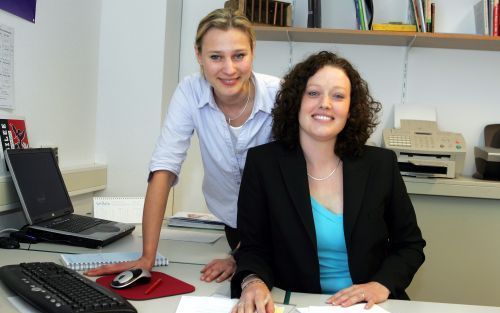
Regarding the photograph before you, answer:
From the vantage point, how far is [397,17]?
308 cm

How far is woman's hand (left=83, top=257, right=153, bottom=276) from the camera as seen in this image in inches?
54.9

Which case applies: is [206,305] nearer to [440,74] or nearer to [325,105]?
[325,105]

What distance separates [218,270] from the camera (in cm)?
147

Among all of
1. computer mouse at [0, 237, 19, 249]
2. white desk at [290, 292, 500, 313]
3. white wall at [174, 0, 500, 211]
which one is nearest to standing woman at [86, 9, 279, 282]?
white desk at [290, 292, 500, 313]

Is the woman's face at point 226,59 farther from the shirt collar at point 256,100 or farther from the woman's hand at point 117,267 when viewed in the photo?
the woman's hand at point 117,267

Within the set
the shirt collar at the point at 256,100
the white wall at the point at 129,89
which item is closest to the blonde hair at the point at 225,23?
the shirt collar at the point at 256,100

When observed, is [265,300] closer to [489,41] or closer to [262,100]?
[262,100]

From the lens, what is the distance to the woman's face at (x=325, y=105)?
5.12ft

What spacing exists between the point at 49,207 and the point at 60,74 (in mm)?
788

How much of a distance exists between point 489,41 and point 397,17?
0.56 metres

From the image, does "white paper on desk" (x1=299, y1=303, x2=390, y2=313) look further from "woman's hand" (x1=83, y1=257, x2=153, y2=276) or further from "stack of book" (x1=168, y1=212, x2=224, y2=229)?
"stack of book" (x1=168, y1=212, x2=224, y2=229)

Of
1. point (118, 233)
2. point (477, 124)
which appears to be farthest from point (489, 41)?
point (118, 233)

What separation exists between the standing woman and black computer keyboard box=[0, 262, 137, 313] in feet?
1.12

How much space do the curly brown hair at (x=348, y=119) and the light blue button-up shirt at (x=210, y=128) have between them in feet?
0.48
